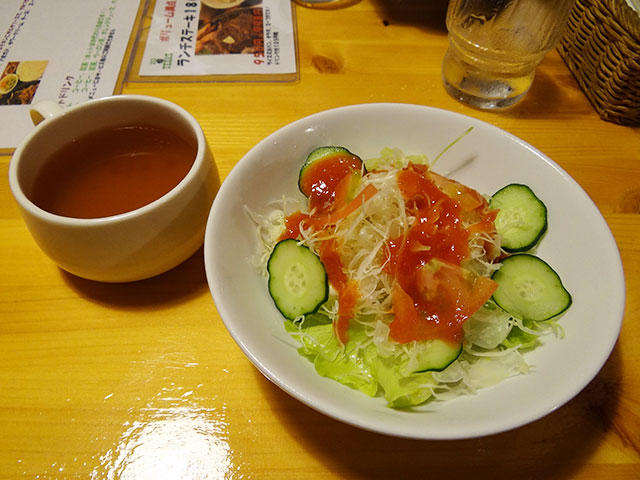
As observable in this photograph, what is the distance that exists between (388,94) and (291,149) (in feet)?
3.13

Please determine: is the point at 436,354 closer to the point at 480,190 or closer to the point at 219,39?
the point at 480,190

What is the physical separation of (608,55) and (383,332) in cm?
180

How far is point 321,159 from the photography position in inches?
61.5

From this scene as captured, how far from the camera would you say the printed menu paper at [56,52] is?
215cm

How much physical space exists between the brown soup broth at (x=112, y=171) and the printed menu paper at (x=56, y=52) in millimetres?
763

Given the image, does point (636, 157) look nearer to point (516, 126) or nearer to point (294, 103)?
point (516, 126)

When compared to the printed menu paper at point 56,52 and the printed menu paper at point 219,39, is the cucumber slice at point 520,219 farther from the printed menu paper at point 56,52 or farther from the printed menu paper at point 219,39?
the printed menu paper at point 56,52

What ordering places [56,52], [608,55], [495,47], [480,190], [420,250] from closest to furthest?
[420,250] < [480,190] < [608,55] < [495,47] < [56,52]

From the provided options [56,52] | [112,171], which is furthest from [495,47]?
[56,52]

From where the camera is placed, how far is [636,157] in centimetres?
204

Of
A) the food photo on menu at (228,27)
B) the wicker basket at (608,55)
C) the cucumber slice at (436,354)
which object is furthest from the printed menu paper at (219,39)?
the cucumber slice at (436,354)

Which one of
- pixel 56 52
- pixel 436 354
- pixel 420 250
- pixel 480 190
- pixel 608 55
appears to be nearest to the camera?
pixel 436 354

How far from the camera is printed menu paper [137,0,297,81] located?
236 centimetres

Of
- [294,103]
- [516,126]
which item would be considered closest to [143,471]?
[294,103]
